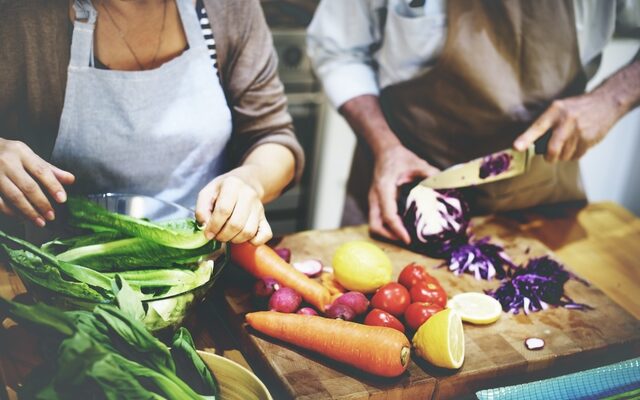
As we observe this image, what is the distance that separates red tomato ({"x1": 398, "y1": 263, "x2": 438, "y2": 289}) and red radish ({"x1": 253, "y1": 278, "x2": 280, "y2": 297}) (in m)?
0.23

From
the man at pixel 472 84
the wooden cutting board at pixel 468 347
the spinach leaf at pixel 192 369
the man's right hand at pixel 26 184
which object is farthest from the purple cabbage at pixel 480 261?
the man's right hand at pixel 26 184

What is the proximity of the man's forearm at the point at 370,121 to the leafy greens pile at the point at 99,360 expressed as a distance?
33.2 inches

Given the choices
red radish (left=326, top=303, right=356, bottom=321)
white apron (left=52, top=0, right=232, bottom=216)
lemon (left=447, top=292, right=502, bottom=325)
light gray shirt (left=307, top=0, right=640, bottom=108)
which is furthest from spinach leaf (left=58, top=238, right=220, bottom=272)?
light gray shirt (left=307, top=0, right=640, bottom=108)

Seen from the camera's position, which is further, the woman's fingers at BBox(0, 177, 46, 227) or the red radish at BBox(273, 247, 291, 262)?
the red radish at BBox(273, 247, 291, 262)

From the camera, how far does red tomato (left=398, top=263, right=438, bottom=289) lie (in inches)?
43.8

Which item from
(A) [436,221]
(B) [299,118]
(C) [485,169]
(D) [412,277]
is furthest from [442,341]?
(B) [299,118]

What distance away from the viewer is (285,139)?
126 centimetres

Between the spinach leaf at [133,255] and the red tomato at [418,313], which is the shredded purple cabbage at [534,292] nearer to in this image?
the red tomato at [418,313]

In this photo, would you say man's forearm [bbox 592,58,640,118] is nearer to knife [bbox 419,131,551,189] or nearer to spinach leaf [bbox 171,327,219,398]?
knife [bbox 419,131,551,189]

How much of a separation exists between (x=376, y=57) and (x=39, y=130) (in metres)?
0.89

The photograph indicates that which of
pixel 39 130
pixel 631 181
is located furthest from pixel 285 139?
pixel 631 181

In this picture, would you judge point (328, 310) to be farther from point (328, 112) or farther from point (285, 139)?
point (328, 112)

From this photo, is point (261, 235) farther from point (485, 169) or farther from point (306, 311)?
point (485, 169)

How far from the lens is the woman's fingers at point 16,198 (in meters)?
0.87
